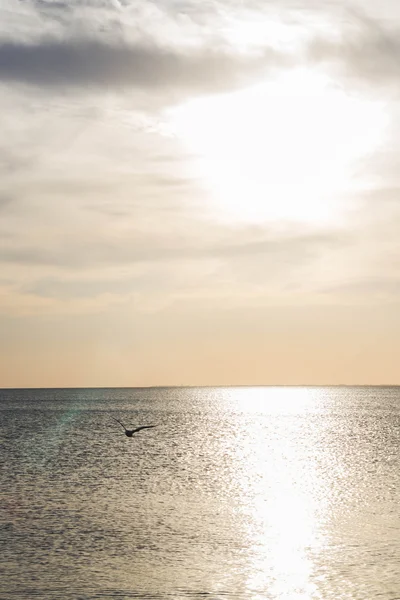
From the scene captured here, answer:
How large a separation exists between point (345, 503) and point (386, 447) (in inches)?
2233

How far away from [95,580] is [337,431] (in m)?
127

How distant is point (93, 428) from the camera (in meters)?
149

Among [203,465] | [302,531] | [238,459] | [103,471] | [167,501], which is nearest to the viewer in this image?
[302,531]

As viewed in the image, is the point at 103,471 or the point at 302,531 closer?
the point at 302,531

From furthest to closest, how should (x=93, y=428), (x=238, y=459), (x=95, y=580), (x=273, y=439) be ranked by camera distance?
(x=93, y=428) < (x=273, y=439) < (x=238, y=459) < (x=95, y=580)

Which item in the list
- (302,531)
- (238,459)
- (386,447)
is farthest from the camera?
(386,447)

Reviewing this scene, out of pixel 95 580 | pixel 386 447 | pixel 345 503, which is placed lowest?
pixel 95 580

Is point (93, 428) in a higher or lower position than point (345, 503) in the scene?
higher

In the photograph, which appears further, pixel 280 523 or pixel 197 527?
pixel 280 523

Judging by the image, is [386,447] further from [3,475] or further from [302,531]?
[302,531]

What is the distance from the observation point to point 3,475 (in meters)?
68.3

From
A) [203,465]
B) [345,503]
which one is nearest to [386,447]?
[203,465]

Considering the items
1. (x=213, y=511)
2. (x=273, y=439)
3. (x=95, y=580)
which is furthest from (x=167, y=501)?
(x=273, y=439)

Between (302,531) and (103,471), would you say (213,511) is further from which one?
(103,471)
